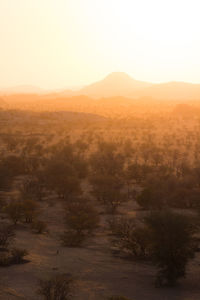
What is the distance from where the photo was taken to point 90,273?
10086 millimetres

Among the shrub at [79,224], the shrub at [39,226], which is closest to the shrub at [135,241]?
the shrub at [79,224]

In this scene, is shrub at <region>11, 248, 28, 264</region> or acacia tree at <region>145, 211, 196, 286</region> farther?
shrub at <region>11, 248, 28, 264</region>

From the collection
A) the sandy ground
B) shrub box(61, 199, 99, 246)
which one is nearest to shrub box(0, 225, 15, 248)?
the sandy ground

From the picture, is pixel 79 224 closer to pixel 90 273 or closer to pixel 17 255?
pixel 17 255

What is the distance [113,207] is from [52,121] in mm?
42587

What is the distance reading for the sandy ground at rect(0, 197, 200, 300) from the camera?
8625 mm

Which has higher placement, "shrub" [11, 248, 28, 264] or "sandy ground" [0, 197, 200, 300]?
"shrub" [11, 248, 28, 264]

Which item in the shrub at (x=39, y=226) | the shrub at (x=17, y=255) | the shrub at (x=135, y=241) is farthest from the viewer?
the shrub at (x=39, y=226)

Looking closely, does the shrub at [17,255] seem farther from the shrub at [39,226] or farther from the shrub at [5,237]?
the shrub at [39,226]

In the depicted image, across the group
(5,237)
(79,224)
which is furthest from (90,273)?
(79,224)

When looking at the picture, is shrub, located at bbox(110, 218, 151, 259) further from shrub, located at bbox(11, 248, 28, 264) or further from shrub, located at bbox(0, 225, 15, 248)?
shrub, located at bbox(0, 225, 15, 248)

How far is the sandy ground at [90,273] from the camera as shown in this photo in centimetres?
862

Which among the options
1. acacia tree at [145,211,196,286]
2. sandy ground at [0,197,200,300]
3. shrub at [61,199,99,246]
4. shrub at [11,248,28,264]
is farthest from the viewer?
shrub at [61,199,99,246]

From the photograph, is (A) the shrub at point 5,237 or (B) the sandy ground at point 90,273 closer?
(B) the sandy ground at point 90,273
